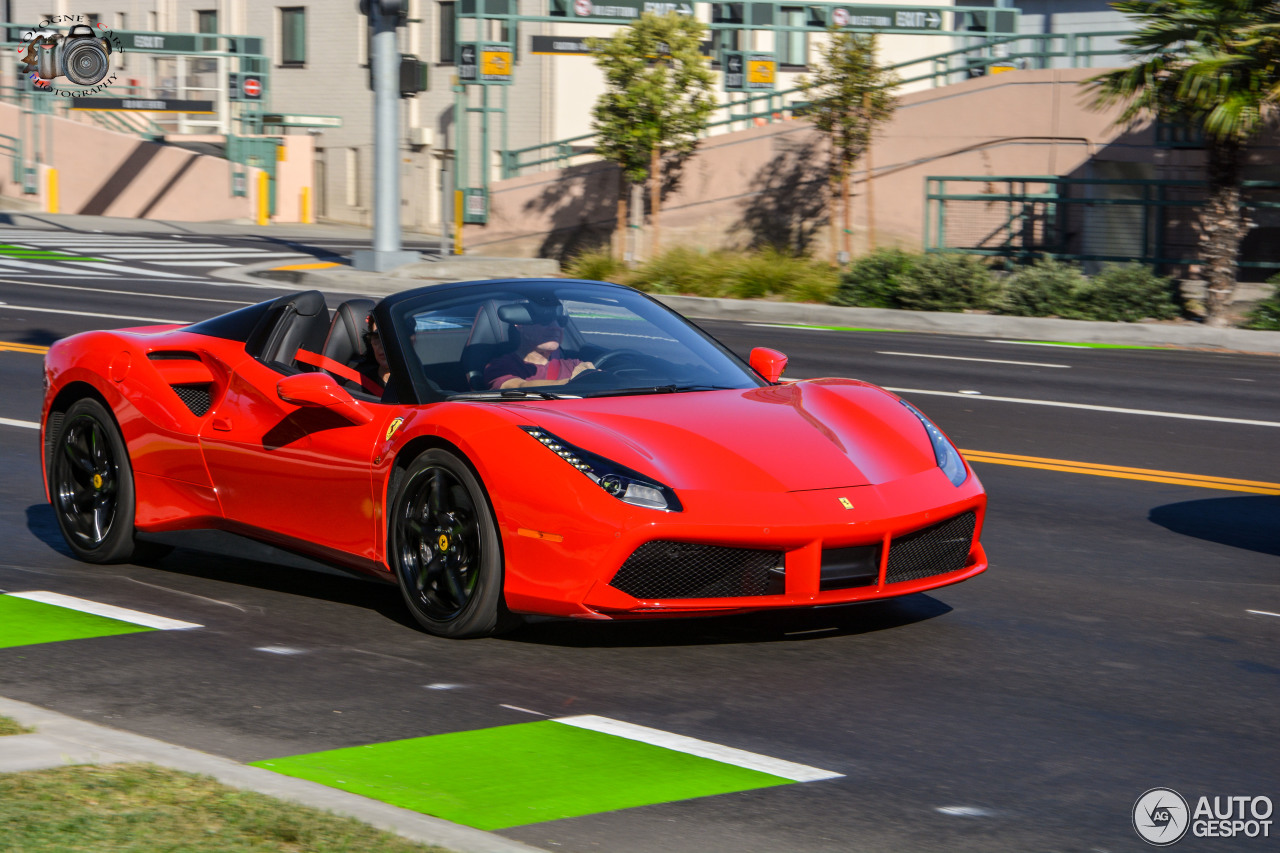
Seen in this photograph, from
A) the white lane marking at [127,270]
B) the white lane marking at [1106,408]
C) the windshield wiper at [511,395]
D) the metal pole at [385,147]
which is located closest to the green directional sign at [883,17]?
Answer: the metal pole at [385,147]

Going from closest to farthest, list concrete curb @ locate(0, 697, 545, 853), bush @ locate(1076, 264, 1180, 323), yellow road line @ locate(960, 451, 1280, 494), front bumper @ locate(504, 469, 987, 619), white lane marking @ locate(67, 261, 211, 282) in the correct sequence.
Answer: concrete curb @ locate(0, 697, 545, 853) → front bumper @ locate(504, 469, 987, 619) → yellow road line @ locate(960, 451, 1280, 494) → bush @ locate(1076, 264, 1180, 323) → white lane marking @ locate(67, 261, 211, 282)

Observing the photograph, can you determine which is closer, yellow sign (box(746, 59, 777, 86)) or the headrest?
the headrest

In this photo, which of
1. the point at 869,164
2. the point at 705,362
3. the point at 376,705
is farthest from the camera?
the point at 869,164

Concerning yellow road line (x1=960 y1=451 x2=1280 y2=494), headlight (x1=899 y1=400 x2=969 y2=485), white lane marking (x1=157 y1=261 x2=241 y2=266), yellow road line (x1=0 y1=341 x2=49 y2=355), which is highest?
headlight (x1=899 y1=400 x2=969 y2=485)

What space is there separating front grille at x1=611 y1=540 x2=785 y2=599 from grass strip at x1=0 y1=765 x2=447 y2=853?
1797 millimetres

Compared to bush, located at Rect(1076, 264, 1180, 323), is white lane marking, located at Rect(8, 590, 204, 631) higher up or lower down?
lower down

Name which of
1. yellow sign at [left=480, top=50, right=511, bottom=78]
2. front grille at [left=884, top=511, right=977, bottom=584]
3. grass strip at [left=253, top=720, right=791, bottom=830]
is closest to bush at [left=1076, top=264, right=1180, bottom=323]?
yellow sign at [left=480, top=50, right=511, bottom=78]

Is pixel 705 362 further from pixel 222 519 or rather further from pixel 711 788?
pixel 711 788

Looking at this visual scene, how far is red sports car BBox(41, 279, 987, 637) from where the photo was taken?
5656 millimetres

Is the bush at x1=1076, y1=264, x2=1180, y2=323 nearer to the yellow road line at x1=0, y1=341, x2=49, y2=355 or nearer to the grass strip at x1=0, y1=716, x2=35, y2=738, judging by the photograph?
the yellow road line at x1=0, y1=341, x2=49, y2=355

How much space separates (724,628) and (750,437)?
771mm

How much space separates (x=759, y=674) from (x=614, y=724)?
75 centimetres

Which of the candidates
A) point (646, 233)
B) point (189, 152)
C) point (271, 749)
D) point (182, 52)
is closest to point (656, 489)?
point (271, 749)

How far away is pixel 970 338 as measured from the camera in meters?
21.3
